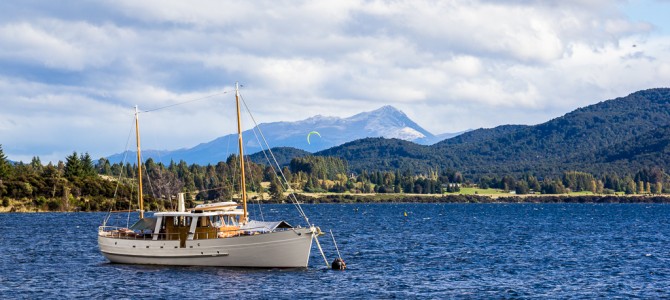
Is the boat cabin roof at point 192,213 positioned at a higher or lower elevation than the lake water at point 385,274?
higher

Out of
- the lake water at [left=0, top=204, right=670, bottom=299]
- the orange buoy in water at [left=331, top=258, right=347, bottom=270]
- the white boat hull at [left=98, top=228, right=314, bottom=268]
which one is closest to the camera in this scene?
the lake water at [left=0, top=204, right=670, bottom=299]

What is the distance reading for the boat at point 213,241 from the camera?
203ft

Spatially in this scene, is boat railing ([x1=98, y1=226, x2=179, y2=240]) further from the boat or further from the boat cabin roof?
the boat cabin roof

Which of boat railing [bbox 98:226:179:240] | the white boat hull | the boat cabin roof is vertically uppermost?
the boat cabin roof

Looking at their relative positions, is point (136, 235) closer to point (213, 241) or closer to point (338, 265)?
point (213, 241)

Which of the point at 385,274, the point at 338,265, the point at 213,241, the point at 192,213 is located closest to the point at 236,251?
the point at 213,241

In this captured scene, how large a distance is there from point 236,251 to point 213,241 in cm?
200

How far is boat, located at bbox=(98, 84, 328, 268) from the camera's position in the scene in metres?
61.9

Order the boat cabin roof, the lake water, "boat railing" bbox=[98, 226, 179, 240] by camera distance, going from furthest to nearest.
Answer: "boat railing" bbox=[98, 226, 179, 240] → the boat cabin roof → the lake water

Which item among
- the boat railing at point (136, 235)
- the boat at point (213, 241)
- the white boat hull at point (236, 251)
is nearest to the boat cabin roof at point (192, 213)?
the boat at point (213, 241)

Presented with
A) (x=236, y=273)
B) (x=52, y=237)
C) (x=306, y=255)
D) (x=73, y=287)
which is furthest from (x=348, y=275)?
(x=52, y=237)

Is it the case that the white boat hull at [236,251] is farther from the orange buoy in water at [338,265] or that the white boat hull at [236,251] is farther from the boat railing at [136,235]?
the orange buoy in water at [338,265]

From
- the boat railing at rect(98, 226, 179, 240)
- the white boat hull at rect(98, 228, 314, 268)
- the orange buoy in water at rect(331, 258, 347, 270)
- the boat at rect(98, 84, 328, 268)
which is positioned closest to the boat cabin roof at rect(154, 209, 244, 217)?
the boat at rect(98, 84, 328, 268)

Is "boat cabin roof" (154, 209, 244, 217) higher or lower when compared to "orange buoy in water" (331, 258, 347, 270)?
higher
